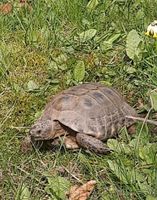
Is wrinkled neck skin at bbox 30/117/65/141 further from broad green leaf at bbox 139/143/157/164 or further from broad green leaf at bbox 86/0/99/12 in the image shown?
broad green leaf at bbox 86/0/99/12

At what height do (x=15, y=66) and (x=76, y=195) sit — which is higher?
(x=15, y=66)

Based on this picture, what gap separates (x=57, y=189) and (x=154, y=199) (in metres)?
0.58

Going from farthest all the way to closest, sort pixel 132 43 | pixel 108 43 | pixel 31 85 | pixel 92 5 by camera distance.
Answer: pixel 92 5
pixel 108 43
pixel 132 43
pixel 31 85

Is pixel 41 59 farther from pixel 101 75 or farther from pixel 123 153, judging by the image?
pixel 123 153

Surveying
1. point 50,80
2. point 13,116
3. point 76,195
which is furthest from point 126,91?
point 76,195

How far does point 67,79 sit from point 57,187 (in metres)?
1.18

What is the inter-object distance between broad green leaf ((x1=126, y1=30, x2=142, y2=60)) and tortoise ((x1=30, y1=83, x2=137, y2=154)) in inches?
26.4

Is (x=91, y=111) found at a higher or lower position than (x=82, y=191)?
higher

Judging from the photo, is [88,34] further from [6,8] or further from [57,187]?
[57,187]

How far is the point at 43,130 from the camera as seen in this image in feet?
11.5

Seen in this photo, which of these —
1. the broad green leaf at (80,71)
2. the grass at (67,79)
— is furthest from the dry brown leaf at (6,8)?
the broad green leaf at (80,71)

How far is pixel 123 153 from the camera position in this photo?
3.33 meters

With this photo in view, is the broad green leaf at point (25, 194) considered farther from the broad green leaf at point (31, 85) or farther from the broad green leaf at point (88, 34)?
the broad green leaf at point (88, 34)

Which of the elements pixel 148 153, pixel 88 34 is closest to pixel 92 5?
pixel 88 34
